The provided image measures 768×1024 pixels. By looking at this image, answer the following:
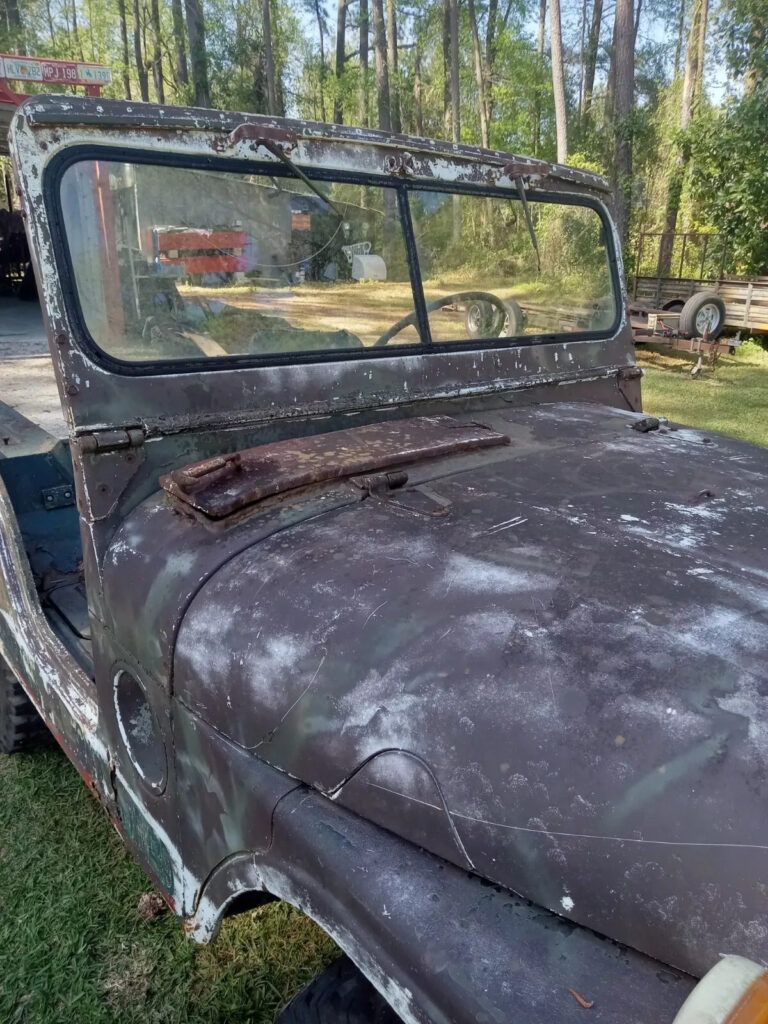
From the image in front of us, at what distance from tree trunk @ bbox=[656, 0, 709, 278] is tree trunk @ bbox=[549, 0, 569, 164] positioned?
213 centimetres

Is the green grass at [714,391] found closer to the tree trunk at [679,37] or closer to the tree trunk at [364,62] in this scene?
the tree trunk at [679,37]

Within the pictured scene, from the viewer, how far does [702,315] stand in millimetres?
11969

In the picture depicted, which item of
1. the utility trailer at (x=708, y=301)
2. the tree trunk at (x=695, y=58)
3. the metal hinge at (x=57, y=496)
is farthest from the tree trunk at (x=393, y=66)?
the metal hinge at (x=57, y=496)

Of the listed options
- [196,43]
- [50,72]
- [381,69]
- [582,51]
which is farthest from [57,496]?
[582,51]

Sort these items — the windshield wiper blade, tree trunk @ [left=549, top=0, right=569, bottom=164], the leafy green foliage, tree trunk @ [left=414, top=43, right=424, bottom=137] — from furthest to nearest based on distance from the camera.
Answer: tree trunk @ [left=414, top=43, right=424, bottom=137] < tree trunk @ [left=549, top=0, right=569, bottom=164] < the leafy green foliage < the windshield wiper blade

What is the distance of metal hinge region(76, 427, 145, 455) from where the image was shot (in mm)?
1801

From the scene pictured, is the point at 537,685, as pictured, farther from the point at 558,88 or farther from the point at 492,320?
the point at 558,88

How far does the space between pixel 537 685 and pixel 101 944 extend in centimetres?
178

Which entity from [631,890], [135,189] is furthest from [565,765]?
[135,189]

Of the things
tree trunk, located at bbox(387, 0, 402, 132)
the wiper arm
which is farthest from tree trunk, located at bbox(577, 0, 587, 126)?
the wiper arm

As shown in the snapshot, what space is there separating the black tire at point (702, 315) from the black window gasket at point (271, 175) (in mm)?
9656

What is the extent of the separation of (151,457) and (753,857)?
1.47 meters

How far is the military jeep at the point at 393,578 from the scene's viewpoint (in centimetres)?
105

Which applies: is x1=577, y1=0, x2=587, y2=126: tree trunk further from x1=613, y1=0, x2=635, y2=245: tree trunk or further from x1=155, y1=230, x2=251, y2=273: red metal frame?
x1=155, y1=230, x2=251, y2=273: red metal frame
